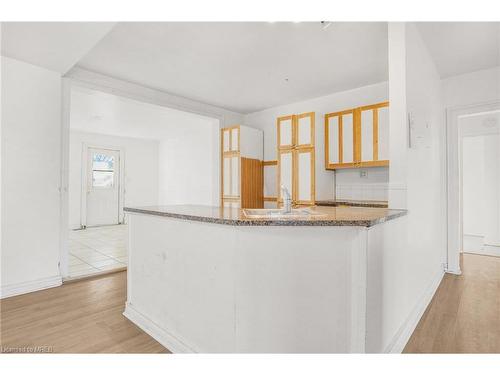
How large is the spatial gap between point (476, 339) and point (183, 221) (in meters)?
2.18

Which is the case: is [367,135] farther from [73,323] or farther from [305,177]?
[73,323]

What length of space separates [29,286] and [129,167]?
5639 millimetres

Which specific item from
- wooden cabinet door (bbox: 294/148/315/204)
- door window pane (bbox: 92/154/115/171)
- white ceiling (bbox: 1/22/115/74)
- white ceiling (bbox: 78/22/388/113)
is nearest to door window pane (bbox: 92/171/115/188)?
door window pane (bbox: 92/154/115/171)

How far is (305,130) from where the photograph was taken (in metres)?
3.96

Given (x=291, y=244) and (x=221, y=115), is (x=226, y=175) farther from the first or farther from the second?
(x=291, y=244)

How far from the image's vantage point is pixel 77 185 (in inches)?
277

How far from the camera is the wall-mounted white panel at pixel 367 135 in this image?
11.6 feet

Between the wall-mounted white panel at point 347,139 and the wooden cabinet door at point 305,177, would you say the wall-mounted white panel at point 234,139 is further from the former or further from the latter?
the wall-mounted white panel at point 347,139

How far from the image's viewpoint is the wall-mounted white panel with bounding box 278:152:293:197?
13.5 feet

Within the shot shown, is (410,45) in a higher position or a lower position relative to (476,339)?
higher

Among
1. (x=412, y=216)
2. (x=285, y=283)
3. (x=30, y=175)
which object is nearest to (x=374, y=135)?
(x=412, y=216)

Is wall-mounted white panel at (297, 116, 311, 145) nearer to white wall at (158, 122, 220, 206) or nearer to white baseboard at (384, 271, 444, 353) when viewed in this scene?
white baseboard at (384, 271, 444, 353)

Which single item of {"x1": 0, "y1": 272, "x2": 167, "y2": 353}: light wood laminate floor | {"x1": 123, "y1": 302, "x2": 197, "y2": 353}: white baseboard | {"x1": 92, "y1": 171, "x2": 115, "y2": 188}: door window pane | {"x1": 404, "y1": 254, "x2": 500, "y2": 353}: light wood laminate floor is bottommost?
{"x1": 404, "y1": 254, "x2": 500, "y2": 353}: light wood laminate floor

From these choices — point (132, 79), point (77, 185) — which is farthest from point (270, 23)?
point (77, 185)
